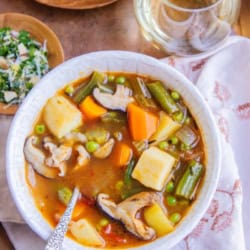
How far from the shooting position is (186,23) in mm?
2697

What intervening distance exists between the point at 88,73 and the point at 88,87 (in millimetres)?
54

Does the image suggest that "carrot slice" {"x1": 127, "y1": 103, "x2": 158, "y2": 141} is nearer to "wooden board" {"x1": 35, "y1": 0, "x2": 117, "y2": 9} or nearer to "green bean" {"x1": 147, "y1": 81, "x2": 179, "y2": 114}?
"green bean" {"x1": 147, "y1": 81, "x2": 179, "y2": 114}

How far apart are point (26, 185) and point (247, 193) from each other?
0.81 metres

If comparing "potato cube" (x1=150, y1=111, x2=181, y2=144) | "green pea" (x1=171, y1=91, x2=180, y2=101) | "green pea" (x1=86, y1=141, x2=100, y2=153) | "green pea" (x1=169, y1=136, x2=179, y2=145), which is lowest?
"green pea" (x1=86, y1=141, x2=100, y2=153)

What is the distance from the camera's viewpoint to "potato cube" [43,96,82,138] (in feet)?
7.60

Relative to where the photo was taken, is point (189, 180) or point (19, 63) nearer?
point (189, 180)

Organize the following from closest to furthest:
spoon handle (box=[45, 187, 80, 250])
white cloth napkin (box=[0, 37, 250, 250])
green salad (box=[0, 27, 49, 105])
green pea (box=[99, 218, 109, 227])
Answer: spoon handle (box=[45, 187, 80, 250]) → green pea (box=[99, 218, 109, 227]) → white cloth napkin (box=[0, 37, 250, 250]) → green salad (box=[0, 27, 49, 105])

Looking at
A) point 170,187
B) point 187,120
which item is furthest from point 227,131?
point 170,187

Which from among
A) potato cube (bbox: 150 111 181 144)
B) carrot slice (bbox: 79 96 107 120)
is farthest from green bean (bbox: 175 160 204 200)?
carrot slice (bbox: 79 96 107 120)

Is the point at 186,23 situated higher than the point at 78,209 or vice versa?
the point at 186,23

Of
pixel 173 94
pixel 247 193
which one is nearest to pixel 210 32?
pixel 173 94

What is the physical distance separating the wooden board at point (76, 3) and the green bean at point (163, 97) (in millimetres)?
477

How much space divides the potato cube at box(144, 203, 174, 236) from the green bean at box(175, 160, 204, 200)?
0.28ft

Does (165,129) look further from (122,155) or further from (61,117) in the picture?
(61,117)
